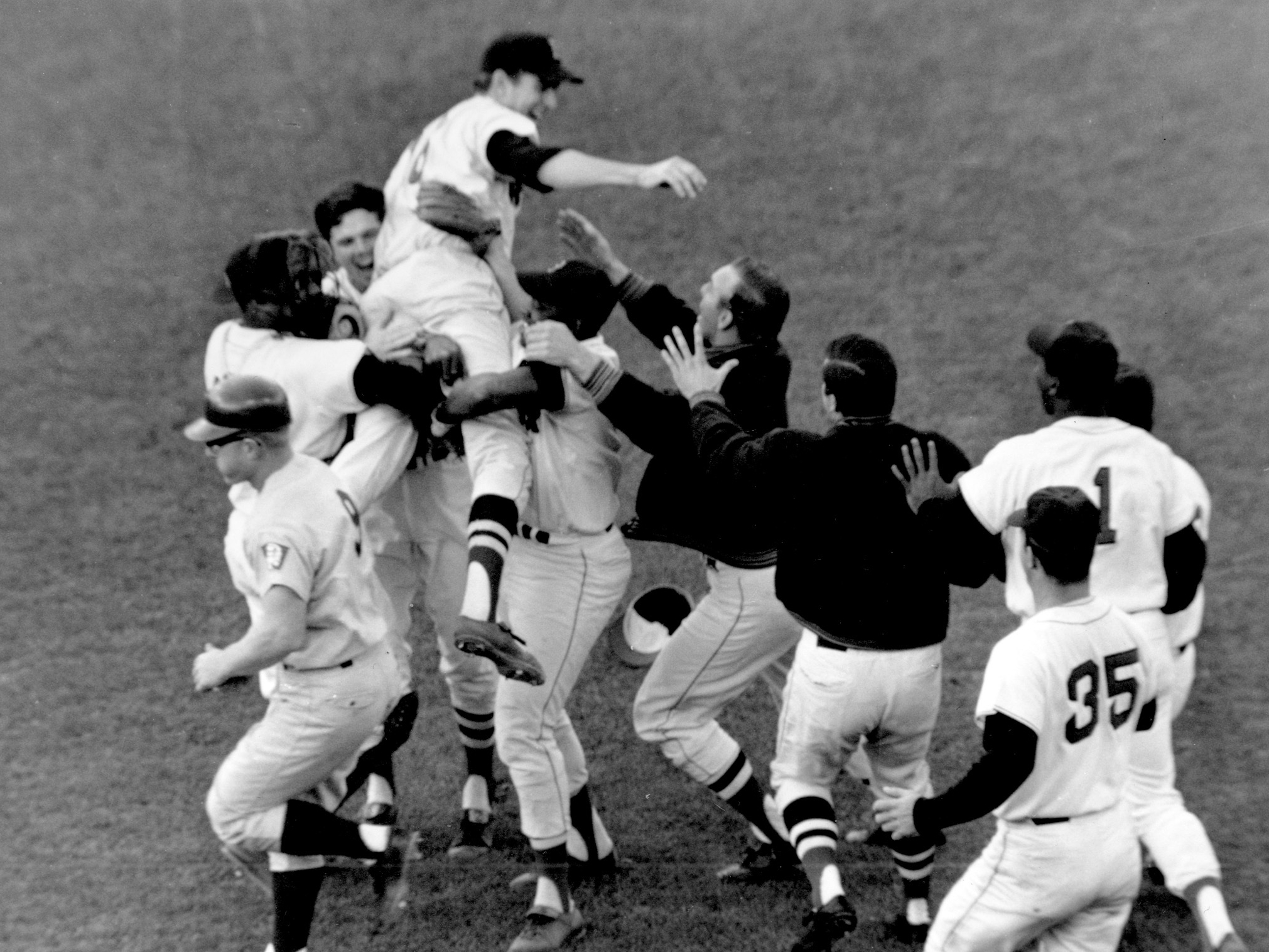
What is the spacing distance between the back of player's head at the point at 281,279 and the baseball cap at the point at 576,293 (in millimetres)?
696

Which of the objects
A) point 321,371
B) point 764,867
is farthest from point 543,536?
point 764,867

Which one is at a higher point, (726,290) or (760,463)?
(726,290)

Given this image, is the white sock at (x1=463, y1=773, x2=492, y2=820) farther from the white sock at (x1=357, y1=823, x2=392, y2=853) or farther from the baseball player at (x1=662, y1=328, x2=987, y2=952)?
the baseball player at (x1=662, y1=328, x2=987, y2=952)

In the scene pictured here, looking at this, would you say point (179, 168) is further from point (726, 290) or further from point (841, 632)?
point (841, 632)

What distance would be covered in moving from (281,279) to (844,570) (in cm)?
200

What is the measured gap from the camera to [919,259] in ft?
31.3

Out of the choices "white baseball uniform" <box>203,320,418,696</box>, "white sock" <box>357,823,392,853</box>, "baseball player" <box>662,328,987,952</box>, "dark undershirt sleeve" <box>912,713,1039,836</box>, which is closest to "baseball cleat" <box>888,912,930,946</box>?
"baseball player" <box>662,328,987,952</box>

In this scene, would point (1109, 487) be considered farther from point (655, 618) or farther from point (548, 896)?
point (548, 896)

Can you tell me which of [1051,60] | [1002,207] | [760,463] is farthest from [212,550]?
[1051,60]

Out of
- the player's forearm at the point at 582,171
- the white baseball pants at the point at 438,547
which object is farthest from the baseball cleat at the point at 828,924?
the player's forearm at the point at 582,171

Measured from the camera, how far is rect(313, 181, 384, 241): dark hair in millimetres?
5488

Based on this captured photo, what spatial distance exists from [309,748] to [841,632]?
159 cm

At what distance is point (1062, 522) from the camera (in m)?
3.53

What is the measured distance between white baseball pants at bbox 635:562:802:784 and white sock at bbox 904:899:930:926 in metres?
0.72
